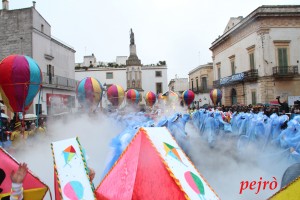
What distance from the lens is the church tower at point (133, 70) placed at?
43719 millimetres

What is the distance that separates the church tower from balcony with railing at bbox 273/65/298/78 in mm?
21777

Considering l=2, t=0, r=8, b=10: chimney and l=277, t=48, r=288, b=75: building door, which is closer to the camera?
l=2, t=0, r=8, b=10: chimney

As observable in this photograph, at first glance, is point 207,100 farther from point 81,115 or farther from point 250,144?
point 250,144

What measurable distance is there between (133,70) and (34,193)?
41.7 metres

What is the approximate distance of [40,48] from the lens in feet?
76.9

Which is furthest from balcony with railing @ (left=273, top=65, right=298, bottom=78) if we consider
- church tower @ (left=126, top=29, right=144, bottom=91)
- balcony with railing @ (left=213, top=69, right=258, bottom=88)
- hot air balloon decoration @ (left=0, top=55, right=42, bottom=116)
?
hot air balloon decoration @ (left=0, top=55, right=42, bottom=116)

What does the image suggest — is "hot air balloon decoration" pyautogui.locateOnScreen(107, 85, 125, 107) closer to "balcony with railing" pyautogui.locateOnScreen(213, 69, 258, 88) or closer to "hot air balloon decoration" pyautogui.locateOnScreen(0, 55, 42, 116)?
"hot air balloon decoration" pyautogui.locateOnScreen(0, 55, 42, 116)

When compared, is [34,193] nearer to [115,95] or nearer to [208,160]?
[208,160]

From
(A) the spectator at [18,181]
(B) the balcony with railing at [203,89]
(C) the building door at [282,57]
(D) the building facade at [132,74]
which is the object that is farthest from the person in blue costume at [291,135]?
(D) the building facade at [132,74]

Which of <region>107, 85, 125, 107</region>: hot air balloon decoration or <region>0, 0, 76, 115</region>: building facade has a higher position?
<region>0, 0, 76, 115</region>: building facade

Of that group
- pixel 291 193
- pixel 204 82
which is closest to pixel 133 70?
pixel 204 82

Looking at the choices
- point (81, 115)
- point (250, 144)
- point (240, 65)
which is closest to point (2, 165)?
point (250, 144)

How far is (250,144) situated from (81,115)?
21.5 ft

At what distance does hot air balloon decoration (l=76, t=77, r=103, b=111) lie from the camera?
35.4 ft
